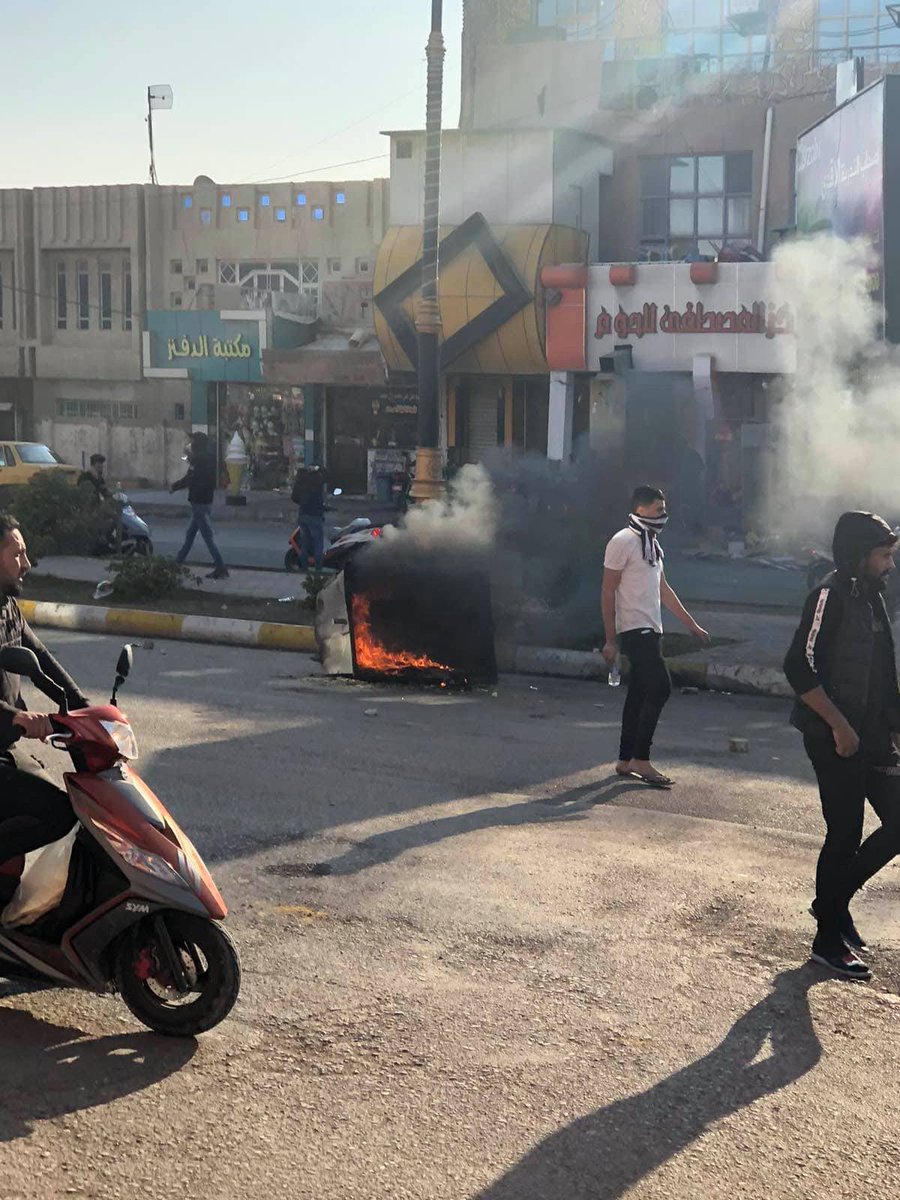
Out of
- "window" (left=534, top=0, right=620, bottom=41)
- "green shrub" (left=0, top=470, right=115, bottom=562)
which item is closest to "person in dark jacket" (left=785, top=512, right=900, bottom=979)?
"green shrub" (left=0, top=470, right=115, bottom=562)

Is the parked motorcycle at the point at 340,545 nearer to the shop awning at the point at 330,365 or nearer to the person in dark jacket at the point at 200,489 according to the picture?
the person in dark jacket at the point at 200,489

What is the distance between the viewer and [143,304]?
3953cm

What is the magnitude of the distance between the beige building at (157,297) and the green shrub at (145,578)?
64.5 ft

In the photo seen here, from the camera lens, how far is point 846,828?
5680 millimetres

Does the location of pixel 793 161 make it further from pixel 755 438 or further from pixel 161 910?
pixel 161 910

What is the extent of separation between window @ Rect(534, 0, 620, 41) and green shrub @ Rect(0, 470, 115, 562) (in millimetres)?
20628

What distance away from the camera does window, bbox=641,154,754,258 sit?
104ft

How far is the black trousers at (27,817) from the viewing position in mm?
4754

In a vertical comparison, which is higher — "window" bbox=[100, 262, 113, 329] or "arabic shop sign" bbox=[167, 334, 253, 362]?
"window" bbox=[100, 262, 113, 329]

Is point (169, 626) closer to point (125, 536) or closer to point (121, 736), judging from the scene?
point (125, 536)

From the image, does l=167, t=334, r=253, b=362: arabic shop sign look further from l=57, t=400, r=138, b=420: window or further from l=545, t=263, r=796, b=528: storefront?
l=545, t=263, r=796, b=528: storefront

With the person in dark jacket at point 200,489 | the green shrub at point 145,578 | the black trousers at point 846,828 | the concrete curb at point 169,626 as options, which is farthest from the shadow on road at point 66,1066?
the person in dark jacket at point 200,489

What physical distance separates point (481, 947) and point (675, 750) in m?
4.26

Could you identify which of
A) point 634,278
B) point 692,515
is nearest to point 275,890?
point 692,515
